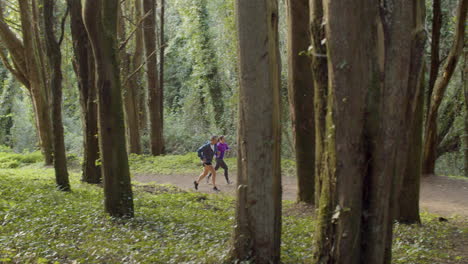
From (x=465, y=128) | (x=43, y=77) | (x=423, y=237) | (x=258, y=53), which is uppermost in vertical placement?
(x=43, y=77)

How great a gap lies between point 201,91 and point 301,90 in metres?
24.6

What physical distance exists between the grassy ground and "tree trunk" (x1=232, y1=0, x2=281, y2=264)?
0.53m

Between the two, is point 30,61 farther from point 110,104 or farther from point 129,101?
point 110,104

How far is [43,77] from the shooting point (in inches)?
899

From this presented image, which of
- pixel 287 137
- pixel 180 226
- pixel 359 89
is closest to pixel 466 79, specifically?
pixel 287 137

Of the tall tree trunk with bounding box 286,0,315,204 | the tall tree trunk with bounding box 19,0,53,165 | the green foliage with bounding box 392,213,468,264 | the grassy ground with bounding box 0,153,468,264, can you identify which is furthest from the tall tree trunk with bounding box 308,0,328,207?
the tall tree trunk with bounding box 19,0,53,165

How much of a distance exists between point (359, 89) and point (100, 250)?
4368mm

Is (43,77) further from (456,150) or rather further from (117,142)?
→ (456,150)

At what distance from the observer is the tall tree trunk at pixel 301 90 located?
1148cm

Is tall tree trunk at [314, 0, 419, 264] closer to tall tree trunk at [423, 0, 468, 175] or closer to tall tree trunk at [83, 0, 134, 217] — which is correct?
tall tree trunk at [83, 0, 134, 217]

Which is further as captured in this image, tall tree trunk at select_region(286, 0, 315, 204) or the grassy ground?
tall tree trunk at select_region(286, 0, 315, 204)

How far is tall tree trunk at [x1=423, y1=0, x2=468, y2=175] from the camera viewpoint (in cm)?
1414

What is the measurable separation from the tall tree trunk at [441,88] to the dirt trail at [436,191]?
772 mm

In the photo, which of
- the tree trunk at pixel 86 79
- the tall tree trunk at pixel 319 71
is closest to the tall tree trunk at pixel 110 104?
the tree trunk at pixel 86 79
